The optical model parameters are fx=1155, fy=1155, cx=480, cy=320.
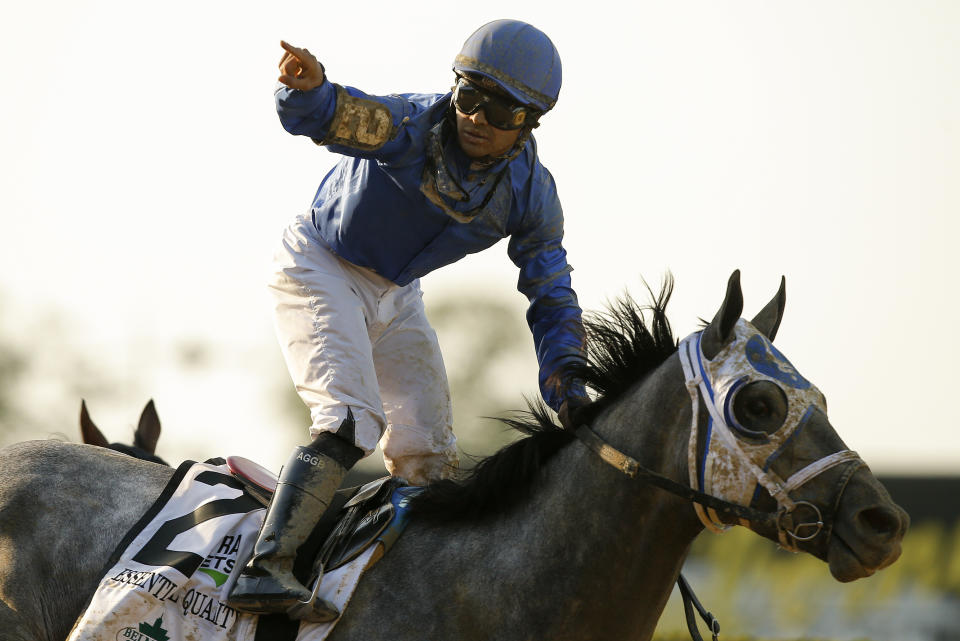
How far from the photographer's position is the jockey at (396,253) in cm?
399

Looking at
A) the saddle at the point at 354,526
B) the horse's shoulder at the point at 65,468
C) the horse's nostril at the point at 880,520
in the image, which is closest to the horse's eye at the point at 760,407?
the horse's nostril at the point at 880,520

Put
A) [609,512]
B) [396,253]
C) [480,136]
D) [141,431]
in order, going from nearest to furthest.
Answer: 1. [609,512]
2. [480,136]
3. [396,253]
4. [141,431]

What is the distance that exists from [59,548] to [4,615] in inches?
11.6

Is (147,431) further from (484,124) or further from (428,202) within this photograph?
(484,124)

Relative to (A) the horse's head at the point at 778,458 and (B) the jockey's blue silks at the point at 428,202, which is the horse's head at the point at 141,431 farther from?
(A) the horse's head at the point at 778,458

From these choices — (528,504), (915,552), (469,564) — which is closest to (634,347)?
(528,504)

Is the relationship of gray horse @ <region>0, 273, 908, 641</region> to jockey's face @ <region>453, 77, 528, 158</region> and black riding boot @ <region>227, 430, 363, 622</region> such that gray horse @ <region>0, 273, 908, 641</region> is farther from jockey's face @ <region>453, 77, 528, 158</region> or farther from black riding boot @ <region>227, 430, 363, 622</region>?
jockey's face @ <region>453, 77, 528, 158</region>

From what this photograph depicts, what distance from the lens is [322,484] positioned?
4.00m

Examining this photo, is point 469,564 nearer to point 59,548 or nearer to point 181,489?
point 181,489

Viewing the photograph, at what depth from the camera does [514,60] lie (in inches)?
169

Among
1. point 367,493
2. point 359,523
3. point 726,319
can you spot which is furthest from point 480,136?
point 359,523

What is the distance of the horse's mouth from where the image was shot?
3.42m

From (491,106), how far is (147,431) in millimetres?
3582

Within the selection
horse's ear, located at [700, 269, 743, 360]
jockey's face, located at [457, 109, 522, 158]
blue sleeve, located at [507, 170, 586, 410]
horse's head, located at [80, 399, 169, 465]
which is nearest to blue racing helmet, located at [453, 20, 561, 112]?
jockey's face, located at [457, 109, 522, 158]
